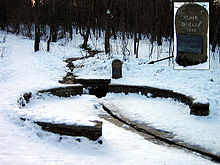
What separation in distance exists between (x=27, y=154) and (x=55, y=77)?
302 inches

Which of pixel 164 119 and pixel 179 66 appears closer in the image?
pixel 164 119

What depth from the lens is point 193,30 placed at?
31.4 ft

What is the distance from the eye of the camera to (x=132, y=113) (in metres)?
7.57

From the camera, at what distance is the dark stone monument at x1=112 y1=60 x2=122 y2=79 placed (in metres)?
11.1

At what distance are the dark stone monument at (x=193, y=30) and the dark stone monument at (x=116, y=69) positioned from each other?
270cm

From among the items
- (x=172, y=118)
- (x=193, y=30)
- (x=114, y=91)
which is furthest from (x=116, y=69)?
(x=172, y=118)

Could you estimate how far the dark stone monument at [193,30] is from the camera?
946cm

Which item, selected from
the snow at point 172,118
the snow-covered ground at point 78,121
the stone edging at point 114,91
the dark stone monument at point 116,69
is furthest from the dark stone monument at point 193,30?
the dark stone monument at point 116,69

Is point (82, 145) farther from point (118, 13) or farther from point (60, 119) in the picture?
Answer: point (118, 13)

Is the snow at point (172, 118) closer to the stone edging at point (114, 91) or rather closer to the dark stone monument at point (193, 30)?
the stone edging at point (114, 91)

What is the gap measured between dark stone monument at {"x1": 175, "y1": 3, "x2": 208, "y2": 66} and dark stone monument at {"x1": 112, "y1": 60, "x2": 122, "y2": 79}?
270 centimetres

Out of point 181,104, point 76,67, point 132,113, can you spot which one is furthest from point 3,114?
point 76,67

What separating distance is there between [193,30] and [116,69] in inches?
142

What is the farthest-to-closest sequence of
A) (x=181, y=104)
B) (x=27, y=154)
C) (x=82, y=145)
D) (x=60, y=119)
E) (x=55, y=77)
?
(x=55, y=77), (x=181, y=104), (x=60, y=119), (x=82, y=145), (x=27, y=154)
